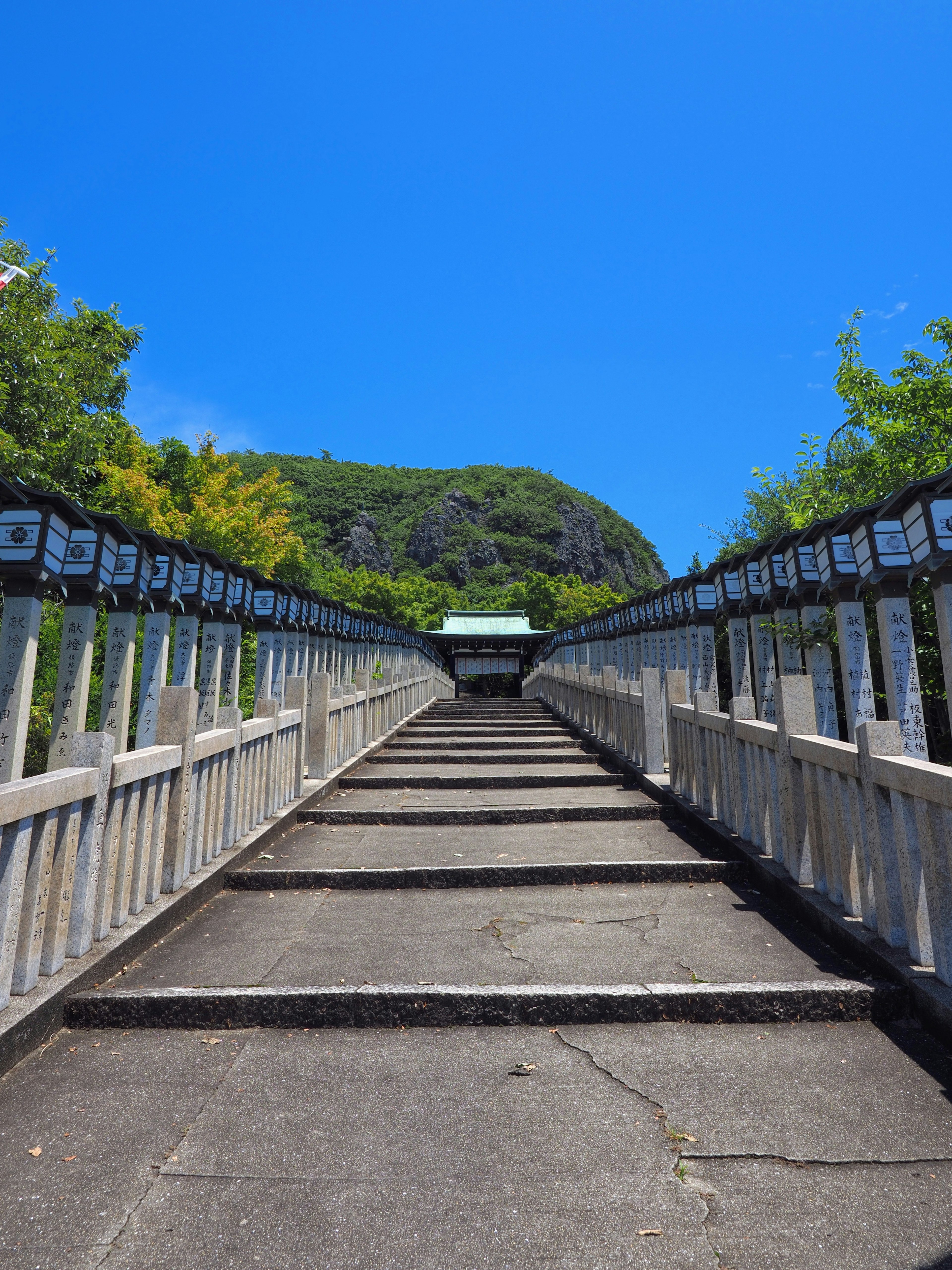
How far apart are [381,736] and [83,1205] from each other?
33.8ft

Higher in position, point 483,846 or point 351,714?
point 351,714

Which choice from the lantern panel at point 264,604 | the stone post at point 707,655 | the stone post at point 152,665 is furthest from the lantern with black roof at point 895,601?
the lantern panel at point 264,604

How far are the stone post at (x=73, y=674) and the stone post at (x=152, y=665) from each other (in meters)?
0.68

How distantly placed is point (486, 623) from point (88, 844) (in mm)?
Answer: 41741

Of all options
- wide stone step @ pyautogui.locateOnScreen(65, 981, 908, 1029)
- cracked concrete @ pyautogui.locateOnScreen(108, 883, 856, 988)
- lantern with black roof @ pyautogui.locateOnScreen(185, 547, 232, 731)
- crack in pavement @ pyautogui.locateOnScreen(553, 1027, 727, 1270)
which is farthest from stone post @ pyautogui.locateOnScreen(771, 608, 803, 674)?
lantern with black roof @ pyautogui.locateOnScreen(185, 547, 232, 731)

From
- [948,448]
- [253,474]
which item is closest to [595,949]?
[948,448]

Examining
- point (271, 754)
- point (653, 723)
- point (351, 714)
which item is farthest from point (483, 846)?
point (351, 714)

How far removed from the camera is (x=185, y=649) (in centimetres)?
668

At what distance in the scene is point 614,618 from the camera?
13359 millimetres

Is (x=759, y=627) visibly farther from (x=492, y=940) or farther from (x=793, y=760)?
(x=492, y=940)

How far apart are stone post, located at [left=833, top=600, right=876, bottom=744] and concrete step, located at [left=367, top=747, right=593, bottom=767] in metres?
5.14

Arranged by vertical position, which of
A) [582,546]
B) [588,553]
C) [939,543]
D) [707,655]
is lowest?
[707,655]

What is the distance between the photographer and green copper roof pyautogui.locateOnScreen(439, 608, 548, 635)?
4134 centimetres

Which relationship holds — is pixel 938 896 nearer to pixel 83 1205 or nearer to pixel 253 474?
pixel 83 1205
